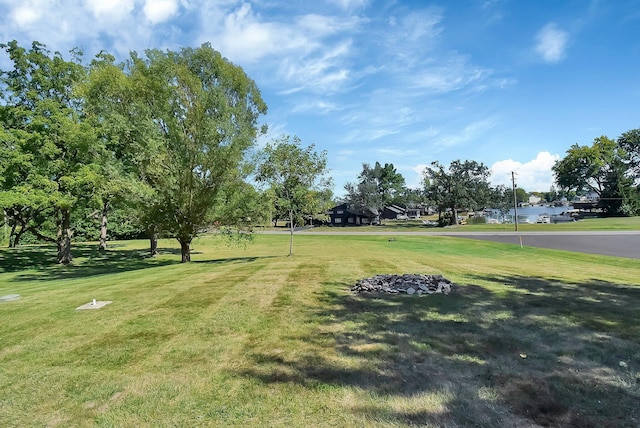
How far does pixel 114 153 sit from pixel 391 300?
2252 cm

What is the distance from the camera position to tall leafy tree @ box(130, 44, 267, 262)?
17.1m

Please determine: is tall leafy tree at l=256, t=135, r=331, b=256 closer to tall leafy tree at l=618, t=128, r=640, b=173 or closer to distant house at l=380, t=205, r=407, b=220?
distant house at l=380, t=205, r=407, b=220

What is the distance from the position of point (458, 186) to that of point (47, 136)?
61.2 metres

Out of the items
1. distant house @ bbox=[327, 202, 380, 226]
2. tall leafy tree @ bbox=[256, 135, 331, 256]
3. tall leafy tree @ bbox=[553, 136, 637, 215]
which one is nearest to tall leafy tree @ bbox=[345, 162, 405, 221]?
distant house @ bbox=[327, 202, 380, 226]

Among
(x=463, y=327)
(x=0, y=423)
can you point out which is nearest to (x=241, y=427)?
(x=0, y=423)

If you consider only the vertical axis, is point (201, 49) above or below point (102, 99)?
above

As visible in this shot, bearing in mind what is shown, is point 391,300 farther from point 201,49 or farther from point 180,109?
point 201,49

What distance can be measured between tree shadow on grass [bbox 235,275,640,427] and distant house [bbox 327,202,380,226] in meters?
73.3

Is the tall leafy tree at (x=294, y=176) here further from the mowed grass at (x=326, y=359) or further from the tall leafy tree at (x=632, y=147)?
the tall leafy tree at (x=632, y=147)

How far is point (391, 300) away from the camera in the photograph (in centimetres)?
776

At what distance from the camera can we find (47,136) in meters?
19.9

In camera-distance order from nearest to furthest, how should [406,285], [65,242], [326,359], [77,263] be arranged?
[326,359] < [406,285] < [65,242] < [77,263]

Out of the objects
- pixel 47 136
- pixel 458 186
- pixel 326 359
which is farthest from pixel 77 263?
pixel 458 186

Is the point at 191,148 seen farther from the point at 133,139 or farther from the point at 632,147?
the point at 632,147
